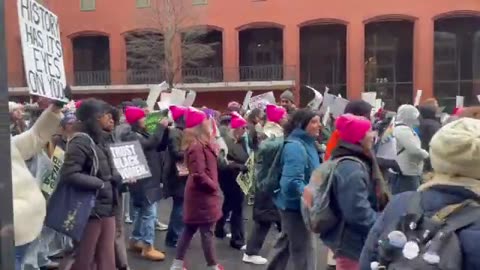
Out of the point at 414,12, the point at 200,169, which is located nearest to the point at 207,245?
the point at 200,169

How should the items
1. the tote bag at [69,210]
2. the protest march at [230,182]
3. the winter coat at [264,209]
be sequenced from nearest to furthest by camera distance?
the protest march at [230,182] → the tote bag at [69,210] → the winter coat at [264,209]

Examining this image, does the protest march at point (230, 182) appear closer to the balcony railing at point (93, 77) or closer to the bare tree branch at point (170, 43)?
the bare tree branch at point (170, 43)

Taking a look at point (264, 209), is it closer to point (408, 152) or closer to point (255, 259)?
point (255, 259)

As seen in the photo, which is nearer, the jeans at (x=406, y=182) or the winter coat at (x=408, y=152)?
the winter coat at (x=408, y=152)

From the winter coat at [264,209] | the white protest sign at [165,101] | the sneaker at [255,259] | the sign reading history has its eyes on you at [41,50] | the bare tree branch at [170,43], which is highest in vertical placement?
the bare tree branch at [170,43]

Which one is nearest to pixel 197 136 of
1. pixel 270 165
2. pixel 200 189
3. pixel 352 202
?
pixel 200 189

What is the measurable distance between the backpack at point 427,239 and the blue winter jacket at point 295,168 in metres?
3.22

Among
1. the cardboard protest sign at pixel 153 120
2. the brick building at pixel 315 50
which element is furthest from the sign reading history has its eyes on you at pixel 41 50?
the brick building at pixel 315 50

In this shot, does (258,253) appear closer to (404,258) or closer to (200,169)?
(200,169)

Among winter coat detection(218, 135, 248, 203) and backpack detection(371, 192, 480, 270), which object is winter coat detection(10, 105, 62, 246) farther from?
winter coat detection(218, 135, 248, 203)

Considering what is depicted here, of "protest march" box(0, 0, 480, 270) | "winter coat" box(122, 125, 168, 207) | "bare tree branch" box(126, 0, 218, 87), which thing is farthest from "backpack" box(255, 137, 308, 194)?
"bare tree branch" box(126, 0, 218, 87)

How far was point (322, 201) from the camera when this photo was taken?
4.79 meters

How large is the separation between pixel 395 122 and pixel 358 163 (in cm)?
496

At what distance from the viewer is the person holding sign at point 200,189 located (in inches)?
281
